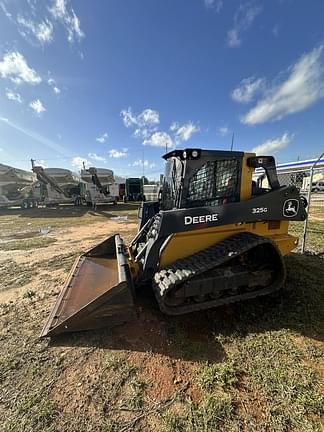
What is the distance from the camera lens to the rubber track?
9.39 feet

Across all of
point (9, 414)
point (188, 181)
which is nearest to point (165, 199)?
point (188, 181)

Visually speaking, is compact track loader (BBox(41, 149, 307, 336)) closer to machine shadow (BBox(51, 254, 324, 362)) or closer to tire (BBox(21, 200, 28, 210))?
machine shadow (BBox(51, 254, 324, 362))

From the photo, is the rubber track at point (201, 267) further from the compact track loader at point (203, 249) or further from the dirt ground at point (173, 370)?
the dirt ground at point (173, 370)

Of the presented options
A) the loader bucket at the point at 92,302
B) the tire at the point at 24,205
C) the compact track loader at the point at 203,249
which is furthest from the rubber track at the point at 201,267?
the tire at the point at 24,205

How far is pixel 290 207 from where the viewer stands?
376 cm

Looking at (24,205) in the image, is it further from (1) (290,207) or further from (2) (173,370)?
(1) (290,207)

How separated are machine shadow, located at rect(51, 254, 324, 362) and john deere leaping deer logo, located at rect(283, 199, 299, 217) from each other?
138 cm

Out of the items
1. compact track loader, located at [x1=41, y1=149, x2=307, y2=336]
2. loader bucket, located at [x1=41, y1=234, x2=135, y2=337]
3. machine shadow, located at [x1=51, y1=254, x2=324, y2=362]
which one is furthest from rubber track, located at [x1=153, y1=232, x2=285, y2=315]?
loader bucket, located at [x1=41, y1=234, x2=135, y2=337]

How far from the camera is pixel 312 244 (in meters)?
6.68

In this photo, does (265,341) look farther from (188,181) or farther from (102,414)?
(188,181)

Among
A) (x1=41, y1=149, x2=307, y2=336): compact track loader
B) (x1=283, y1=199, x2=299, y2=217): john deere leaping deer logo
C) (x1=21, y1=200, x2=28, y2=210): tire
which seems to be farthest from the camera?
(x1=21, y1=200, x2=28, y2=210): tire

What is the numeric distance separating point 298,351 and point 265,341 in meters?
0.36

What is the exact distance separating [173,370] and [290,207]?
10.2 ft

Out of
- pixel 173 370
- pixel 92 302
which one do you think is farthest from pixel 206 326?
pixel 92 302
